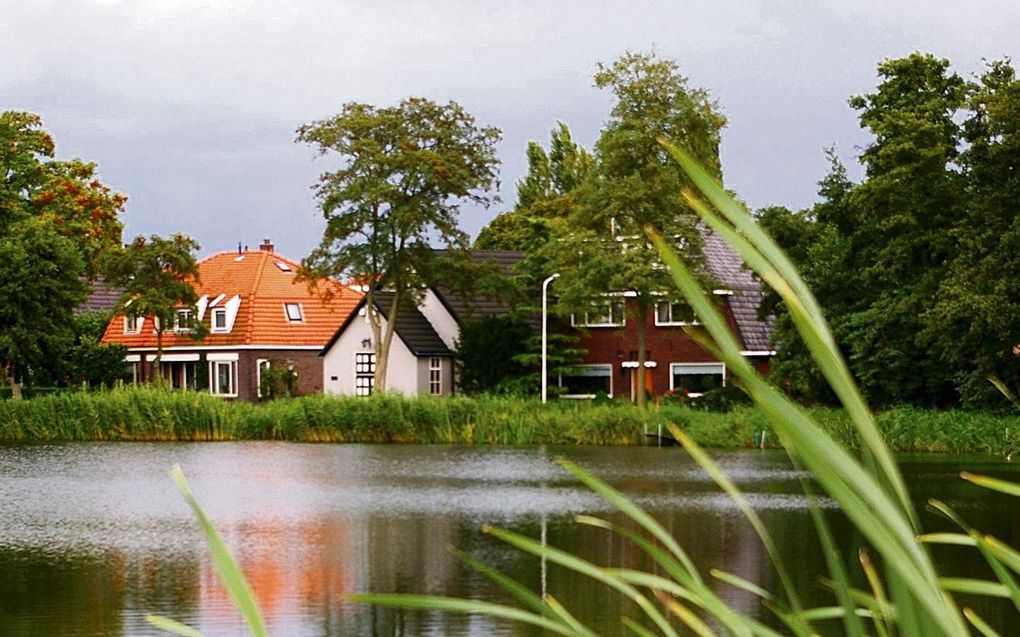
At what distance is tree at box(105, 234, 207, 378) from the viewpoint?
54156 mm

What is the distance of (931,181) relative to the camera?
3644 cm

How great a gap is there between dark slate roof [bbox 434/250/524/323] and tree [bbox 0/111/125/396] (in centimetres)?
1041

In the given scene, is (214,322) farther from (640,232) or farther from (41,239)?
(640,232)

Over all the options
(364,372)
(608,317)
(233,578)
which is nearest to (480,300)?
(364,372)

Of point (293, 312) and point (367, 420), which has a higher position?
point (293, 312)

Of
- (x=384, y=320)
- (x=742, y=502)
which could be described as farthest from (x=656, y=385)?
(x=742, y=502)

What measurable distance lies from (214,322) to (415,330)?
11703 millimetres

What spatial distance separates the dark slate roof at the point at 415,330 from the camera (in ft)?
175

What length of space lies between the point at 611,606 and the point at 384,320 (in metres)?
42.2

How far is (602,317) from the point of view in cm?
4688

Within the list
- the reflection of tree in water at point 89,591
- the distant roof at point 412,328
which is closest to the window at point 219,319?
the distant roof at point 412,328

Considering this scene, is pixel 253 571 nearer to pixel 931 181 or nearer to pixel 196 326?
pixel 931 181

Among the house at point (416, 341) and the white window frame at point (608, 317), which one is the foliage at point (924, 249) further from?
the house at point (416, 341)

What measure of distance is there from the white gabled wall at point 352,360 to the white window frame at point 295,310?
6361 mm
